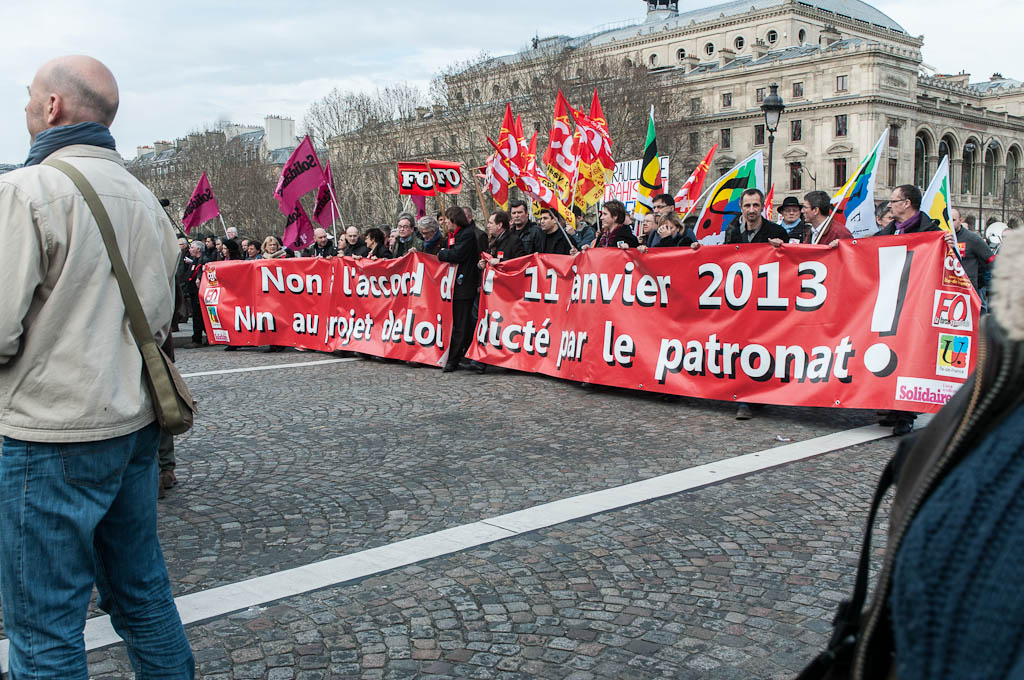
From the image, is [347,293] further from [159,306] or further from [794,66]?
[794,66]

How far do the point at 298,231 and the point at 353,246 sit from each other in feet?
10.4

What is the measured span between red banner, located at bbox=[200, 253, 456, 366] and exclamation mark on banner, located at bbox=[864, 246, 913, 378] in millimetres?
5367

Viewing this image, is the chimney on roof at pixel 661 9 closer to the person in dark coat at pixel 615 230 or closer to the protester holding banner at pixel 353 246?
the protester holding banner at pixel 353 246

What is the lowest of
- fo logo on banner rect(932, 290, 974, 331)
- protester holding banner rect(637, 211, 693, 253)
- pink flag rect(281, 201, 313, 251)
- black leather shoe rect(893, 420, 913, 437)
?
black leather shoe rect(893, 420, 913, 437)

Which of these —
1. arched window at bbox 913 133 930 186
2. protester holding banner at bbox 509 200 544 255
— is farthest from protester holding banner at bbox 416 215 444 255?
arched window at bbox 913 133 930 186

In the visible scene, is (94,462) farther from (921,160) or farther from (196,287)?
(921,160)

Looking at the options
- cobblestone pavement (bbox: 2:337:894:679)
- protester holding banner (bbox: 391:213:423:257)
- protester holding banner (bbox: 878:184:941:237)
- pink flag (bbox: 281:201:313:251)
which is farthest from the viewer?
pink flag (bbox: 281:201:313:251)

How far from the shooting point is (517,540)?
15.0 feet

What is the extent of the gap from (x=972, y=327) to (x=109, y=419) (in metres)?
6.44

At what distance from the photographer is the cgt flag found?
39.3 ft

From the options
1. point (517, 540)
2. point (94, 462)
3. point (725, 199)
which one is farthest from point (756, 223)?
point (94, 462)

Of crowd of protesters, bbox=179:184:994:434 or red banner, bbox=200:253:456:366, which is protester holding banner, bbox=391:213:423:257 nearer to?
crowd of protesters, bbox=179:184:994:434

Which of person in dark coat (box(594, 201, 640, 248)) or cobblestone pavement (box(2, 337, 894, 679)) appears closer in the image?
cobblestone pavement (box(2, 337, 894, 679))

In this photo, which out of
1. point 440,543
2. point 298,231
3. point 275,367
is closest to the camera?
point 440,543
